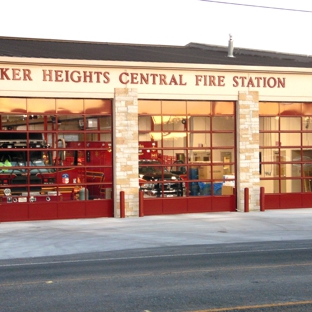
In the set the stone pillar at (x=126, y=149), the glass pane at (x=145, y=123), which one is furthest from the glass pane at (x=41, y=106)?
the glass pane at (x=145, y=123)

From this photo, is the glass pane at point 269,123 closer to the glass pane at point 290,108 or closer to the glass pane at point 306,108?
the glass pane at point 290,108

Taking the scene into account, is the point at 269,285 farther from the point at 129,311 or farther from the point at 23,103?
the point at 23,103

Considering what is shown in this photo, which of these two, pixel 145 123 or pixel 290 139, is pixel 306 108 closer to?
pixel 290 139

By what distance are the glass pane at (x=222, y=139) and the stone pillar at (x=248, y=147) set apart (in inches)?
14.2

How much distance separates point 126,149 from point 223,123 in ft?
13.9

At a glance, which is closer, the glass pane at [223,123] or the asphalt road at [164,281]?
the asphalt road at [164,281]

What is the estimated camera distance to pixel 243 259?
533 inches

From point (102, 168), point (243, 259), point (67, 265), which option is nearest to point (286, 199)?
point (102, 168)

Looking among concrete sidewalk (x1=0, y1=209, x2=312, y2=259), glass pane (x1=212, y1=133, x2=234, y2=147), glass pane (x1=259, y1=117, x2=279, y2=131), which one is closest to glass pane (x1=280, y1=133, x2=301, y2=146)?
glass pane (x1=259, y1=117, x2=279, y2=131)

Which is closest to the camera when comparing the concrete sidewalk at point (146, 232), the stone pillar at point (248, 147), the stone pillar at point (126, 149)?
the concrete sidewalk at point (146, 232)

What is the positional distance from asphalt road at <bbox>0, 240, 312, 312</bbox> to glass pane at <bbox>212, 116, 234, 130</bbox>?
10.2m

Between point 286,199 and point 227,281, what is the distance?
15803 millimetres

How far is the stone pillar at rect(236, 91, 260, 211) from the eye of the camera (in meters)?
25.1

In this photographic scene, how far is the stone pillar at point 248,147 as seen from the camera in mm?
25094
